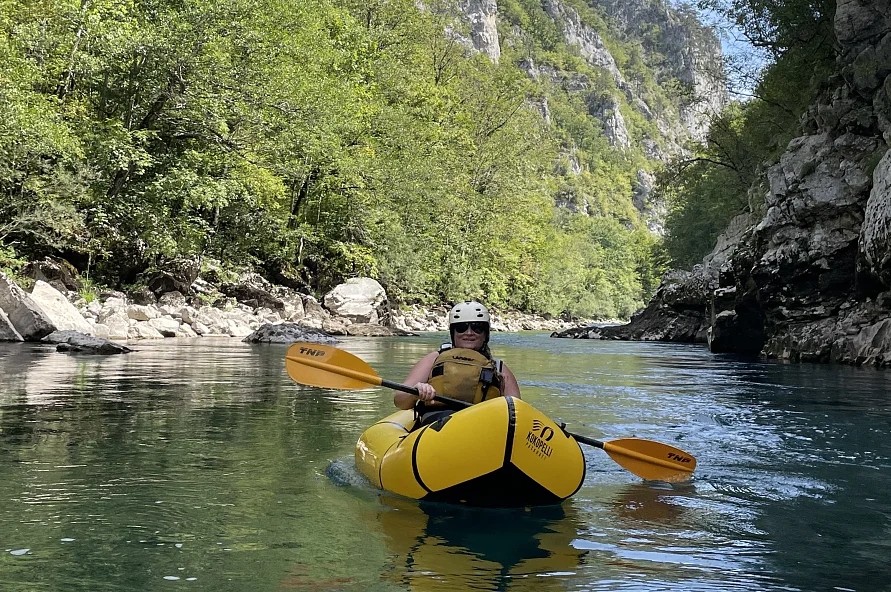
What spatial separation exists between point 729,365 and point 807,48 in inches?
320

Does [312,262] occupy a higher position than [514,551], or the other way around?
[312,262]

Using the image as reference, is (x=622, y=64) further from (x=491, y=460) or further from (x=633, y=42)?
(x=491, y=460)

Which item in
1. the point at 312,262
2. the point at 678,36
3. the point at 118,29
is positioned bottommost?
the point at 312,262

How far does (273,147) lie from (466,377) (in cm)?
1908

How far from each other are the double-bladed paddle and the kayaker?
0.11m

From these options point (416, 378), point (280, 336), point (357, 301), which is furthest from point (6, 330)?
point (416, 378)

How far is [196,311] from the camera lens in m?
21.0

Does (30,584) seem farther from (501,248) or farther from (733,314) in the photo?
(501,248)

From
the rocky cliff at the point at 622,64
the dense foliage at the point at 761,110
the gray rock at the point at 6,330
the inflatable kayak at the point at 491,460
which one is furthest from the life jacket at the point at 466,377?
the rocky cliff at the point at 622,64

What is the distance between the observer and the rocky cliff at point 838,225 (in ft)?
44.6

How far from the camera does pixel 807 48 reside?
18375mm

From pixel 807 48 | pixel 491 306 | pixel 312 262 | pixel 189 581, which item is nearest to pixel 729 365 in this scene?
pixel 807 48

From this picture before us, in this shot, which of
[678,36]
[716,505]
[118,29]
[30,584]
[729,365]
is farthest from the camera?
[678,36]

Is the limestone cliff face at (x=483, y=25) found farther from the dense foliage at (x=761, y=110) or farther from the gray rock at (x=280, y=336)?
the gray rock at (x=280, y=336)
